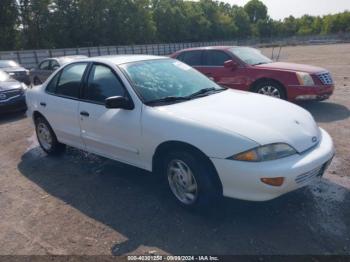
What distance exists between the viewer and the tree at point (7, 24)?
147 feet

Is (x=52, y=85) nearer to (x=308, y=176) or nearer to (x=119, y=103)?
(x=119, y=103)

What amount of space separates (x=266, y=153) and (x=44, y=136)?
3964 mm

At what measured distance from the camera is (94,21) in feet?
187

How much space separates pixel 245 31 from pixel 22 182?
121 m

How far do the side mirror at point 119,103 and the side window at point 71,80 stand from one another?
1091 millimetres

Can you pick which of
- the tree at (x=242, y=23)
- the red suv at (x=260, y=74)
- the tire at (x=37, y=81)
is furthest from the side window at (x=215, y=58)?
the tree at (x=242, y=23)

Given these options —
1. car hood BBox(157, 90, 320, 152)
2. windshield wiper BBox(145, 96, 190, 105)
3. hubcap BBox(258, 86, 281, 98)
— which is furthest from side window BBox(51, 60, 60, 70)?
car hood BBox(157, 90, 320, 152)

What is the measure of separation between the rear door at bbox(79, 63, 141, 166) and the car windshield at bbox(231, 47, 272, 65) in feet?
16.4

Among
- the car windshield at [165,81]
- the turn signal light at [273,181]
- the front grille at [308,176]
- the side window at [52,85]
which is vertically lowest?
the front grille at [308,176]

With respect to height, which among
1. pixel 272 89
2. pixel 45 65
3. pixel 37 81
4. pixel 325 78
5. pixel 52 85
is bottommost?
pixel 37 81

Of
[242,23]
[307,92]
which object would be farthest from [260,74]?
[242,23]

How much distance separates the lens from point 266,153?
3135 millimetres

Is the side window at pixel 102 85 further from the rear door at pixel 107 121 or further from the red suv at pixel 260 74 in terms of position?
the red suv at pixel 260 74

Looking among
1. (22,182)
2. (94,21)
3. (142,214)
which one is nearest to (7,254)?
(142,214)
